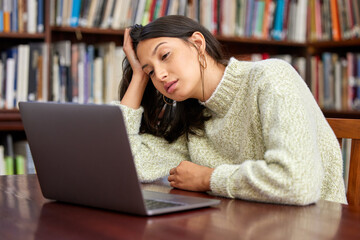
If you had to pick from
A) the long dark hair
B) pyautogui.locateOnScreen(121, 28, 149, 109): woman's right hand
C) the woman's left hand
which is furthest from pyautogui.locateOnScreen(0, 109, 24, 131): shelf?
the woman's left hand

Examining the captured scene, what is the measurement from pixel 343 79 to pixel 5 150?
1.76 metres

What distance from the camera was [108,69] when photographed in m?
2.58

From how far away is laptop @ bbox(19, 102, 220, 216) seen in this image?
2.69 feet

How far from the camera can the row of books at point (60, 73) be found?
95.6 inches

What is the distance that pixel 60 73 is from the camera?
2490 mm

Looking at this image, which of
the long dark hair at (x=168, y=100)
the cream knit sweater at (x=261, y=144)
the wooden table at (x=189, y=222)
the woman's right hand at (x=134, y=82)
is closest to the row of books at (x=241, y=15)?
the long dark hair at (x=168, y=100)

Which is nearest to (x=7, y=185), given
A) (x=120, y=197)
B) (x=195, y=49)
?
(x=120, y=197)

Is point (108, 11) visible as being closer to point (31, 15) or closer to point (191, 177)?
point (31, 15)

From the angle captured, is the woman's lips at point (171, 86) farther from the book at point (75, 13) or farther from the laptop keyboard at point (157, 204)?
the book at point (75, 13)

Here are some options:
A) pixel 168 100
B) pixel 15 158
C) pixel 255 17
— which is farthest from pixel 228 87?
pixel 255 17

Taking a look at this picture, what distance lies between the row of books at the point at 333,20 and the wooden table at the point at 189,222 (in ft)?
6.54

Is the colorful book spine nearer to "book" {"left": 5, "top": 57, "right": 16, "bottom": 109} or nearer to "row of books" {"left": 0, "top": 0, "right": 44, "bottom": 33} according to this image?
"row of books" {"left": 0, "top": 0, "right": 44, "bottom": 33}

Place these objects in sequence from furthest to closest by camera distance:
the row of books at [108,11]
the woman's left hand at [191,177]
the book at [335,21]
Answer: the book at [335,21]
the row of books at [108,11]
the woman's left hand at [191,177]

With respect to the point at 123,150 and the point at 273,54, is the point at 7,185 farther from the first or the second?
the point at 273,54
